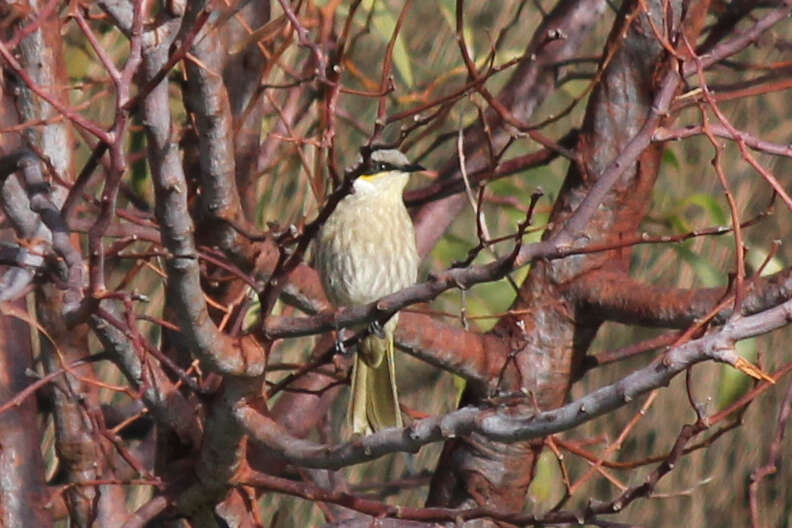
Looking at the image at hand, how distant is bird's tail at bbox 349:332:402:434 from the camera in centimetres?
273

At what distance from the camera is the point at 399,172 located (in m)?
2.86

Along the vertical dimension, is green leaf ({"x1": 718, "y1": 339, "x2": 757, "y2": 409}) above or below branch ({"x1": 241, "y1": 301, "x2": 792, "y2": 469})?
above

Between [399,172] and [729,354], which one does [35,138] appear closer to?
[399,172]

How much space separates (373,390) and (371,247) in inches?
12.3

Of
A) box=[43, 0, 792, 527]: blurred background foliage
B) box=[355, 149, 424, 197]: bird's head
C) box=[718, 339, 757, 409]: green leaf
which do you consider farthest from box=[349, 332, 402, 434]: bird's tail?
box=[43, 0, 792, 527]: blurred background foliage

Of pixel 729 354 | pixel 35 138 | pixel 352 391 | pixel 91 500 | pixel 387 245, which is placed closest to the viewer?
pixel 729 354

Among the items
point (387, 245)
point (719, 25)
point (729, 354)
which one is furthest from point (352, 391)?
point (729, 354)

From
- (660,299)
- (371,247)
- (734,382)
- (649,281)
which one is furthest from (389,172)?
(649,281)

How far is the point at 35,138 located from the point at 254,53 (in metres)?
0.53

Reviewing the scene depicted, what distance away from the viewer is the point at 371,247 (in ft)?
9.62

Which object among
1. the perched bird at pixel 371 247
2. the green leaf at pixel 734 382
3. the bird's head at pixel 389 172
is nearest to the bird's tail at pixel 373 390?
the perched bird at pixel 371 247

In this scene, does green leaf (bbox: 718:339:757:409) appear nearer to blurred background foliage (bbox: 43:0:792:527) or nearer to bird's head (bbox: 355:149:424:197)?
bird's head (bbox: 355:149:424:197)

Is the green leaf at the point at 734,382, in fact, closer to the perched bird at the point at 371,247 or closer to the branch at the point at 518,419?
the perched bird at the point at 371,247

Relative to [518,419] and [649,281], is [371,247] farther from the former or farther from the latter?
[649,281]
